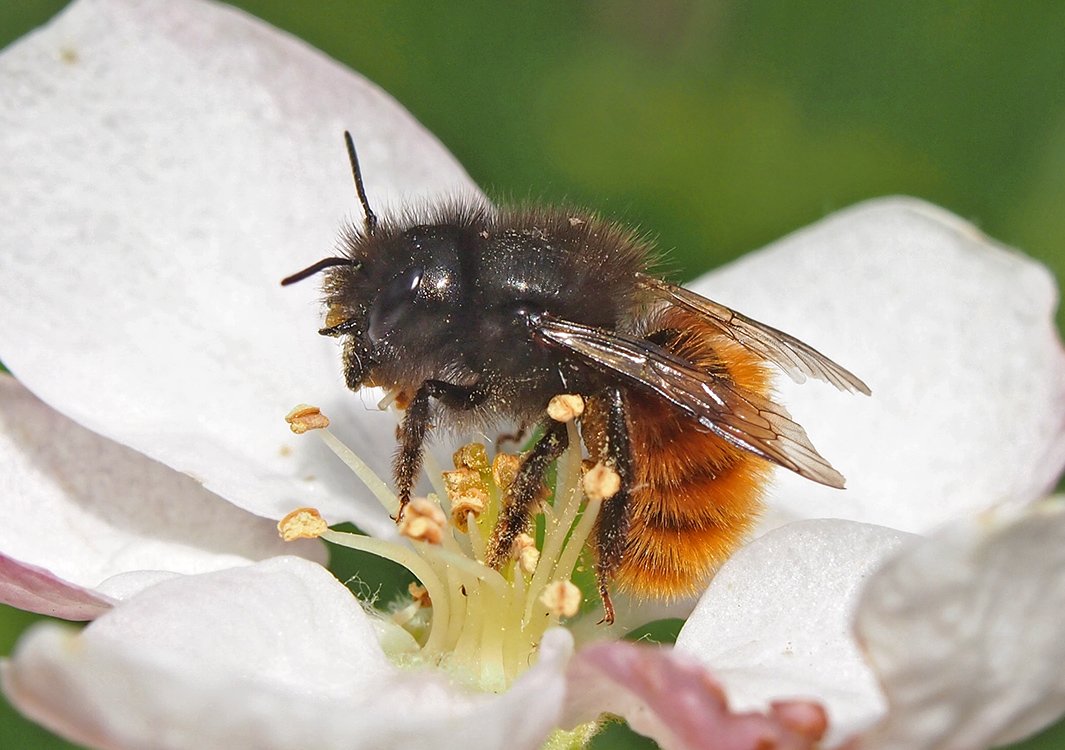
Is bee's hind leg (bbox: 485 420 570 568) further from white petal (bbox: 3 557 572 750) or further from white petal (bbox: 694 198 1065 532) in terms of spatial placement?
white petal (bbox: 694 198 1065 532)

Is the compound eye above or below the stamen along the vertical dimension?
above

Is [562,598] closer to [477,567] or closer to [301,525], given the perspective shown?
[477,567]

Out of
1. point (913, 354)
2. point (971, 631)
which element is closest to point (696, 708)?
point (971, 631)

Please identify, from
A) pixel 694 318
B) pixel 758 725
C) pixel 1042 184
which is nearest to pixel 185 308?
pixel 694 318

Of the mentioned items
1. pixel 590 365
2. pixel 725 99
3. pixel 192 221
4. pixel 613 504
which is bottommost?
pixel 613 504

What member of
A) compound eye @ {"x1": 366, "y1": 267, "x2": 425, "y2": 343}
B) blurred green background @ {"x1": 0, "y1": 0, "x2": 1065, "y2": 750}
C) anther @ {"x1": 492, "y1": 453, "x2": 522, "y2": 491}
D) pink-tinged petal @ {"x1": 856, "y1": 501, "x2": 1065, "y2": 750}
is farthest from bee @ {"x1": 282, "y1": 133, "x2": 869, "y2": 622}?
blurred green background @ {"x1": 0, "y1": 0, "x2": 1065, "y2": 750}

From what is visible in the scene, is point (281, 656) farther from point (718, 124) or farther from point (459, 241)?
point (718, 124)

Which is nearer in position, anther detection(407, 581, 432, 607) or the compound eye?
the compound eye
